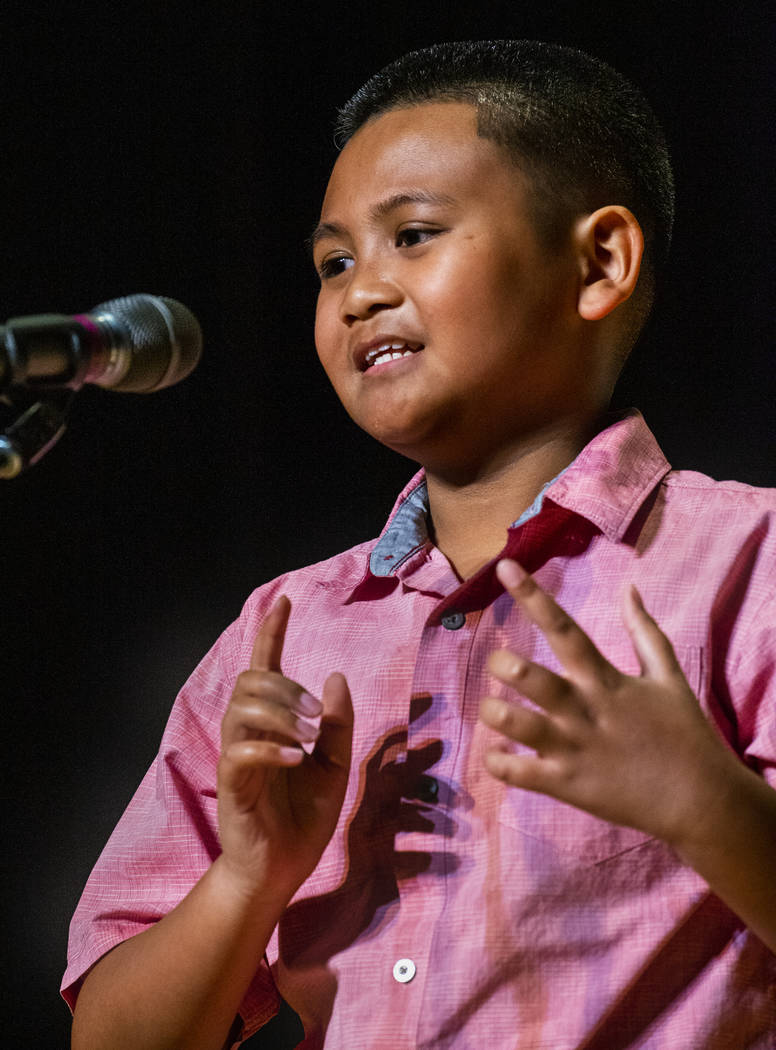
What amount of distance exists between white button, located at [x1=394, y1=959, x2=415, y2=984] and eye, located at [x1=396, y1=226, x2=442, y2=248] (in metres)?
0.80

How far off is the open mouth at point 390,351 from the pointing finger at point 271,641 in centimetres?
36

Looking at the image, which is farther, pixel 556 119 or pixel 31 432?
pixel 556 119

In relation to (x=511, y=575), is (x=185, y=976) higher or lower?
lower

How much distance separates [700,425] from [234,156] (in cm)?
96

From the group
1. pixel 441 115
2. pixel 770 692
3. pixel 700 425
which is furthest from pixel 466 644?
pixel 700 425

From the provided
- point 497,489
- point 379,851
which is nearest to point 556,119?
point 497,489

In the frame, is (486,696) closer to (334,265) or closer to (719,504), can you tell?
(719,504)

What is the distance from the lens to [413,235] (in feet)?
4.54

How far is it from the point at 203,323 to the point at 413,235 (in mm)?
780

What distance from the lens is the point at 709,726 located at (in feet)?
3.11

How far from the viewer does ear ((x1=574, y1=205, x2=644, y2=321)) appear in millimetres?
1431

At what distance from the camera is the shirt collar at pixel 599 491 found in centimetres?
126

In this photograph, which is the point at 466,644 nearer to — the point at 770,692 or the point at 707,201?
the point at 770,692

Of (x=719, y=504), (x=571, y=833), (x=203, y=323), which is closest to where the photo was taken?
(x=571, y=833)
